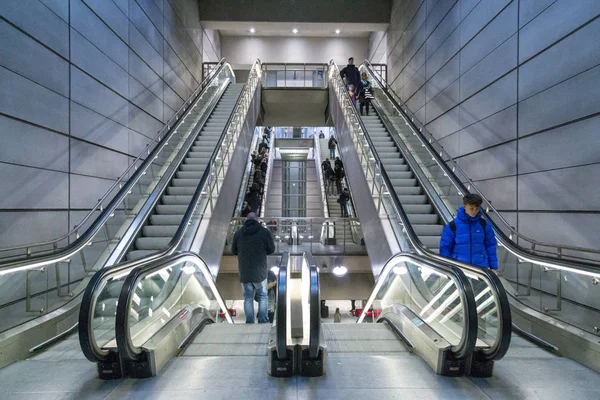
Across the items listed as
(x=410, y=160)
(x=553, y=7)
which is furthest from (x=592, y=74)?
(x=410, y=160)

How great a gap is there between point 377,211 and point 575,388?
4788 mm

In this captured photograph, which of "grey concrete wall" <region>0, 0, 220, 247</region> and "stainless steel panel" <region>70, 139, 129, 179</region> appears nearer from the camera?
"grey concrete wall" <region>0, 0, 220, 247</region>

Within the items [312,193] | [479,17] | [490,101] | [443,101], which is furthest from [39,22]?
[312,193]

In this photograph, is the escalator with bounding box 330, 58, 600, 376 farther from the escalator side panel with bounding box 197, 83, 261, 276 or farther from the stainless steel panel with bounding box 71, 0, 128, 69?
the stainless steel panel with bounding box 71, 0, 128, 69

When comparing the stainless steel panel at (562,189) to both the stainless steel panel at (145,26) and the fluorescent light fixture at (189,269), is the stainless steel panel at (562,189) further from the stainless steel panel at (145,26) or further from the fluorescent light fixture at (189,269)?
the stainless steel panel at (145,26)

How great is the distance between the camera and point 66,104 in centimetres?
568

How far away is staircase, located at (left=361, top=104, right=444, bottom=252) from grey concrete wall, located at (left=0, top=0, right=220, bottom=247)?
560 centimetres

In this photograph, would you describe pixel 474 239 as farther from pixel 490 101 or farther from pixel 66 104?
pixel 66 104

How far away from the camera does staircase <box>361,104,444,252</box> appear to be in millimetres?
6408

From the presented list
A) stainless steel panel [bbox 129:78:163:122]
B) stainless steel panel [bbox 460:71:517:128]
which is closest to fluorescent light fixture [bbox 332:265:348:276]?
stainless steel panel [bbox 460:71:517:128]

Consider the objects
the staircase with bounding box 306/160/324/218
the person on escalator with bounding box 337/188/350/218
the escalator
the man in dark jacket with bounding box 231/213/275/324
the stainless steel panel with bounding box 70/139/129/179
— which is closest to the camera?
the escalator

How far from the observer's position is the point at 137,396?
242 centimetres

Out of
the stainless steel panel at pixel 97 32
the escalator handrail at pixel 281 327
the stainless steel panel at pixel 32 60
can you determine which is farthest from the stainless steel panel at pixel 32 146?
the escalator handrail at pixel 281 327

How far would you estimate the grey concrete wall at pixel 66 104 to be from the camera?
15.1 ft
